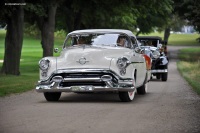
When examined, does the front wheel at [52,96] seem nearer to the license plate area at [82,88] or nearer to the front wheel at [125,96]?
the license plate area at [82,88]

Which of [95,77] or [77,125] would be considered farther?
[95,77]

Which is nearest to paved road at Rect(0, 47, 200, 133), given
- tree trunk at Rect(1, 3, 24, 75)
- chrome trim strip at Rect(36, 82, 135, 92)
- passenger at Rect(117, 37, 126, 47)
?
chrome trim strip at Rect(36, 82, 135, 92)

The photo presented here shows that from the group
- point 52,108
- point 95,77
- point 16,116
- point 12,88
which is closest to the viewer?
point 16,116

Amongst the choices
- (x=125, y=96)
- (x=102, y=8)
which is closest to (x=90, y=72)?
(x=125, y=96)

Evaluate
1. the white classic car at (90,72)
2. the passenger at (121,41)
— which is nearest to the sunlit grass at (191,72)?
the passenger at (121,41)

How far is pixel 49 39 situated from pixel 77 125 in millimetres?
20773

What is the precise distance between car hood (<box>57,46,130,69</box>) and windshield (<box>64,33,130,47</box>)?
0.78 m

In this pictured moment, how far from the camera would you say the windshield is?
14.2 metres

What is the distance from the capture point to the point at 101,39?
46.8ft

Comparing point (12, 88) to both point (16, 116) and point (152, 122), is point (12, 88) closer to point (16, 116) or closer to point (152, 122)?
point (16, 116)

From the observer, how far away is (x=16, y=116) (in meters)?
10.1

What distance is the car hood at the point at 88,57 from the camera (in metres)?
12.7

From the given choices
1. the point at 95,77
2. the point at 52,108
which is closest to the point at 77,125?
the point at 52,108

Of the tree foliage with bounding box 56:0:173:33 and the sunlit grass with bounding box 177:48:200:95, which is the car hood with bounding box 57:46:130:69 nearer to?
the sunlit grass with bounding box 177:48:200:95
